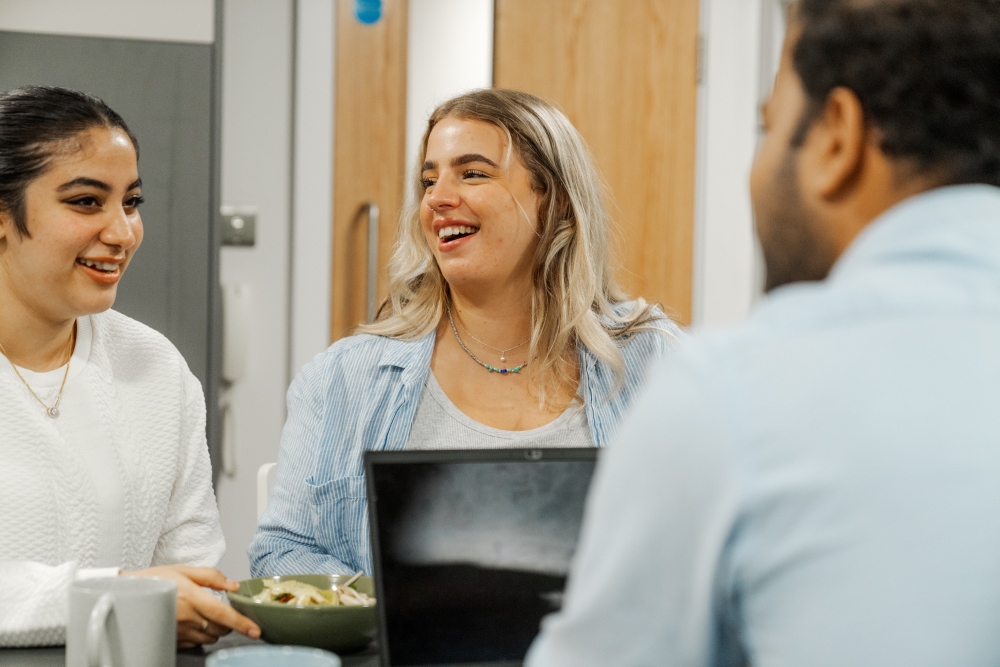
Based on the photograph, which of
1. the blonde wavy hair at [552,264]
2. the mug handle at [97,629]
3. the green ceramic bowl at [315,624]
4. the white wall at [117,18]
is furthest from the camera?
the white wall at [117,18]

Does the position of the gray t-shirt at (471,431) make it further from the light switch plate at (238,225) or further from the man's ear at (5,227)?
the light switch plate at (238,225)

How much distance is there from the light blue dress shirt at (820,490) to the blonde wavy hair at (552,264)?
115 cm

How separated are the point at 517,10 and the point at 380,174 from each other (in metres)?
0.58

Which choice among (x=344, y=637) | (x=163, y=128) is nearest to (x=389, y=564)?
(x=344, y=637)

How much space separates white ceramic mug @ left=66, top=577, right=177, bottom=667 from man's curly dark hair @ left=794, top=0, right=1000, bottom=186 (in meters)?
0.68

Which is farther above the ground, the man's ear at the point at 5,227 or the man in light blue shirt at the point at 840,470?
the man's ear at the point at 5,227

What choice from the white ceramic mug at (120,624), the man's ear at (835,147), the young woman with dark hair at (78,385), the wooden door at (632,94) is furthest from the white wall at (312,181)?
the man's ear at (835,147)

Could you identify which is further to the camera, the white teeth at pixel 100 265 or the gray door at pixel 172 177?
the gray door at pixel 172 177

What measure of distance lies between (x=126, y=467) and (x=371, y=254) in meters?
1.38

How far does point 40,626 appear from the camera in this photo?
1.06 meters

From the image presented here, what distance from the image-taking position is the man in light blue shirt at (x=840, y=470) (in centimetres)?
48

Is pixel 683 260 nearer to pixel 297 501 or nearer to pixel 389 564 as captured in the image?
pixel 297 501

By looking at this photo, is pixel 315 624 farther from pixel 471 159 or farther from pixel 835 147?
pixel 471 159

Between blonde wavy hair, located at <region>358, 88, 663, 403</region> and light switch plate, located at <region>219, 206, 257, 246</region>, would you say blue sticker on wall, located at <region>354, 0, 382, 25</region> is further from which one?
blonde wavy hair, located at <region>358, 88, 663, 403</region>
